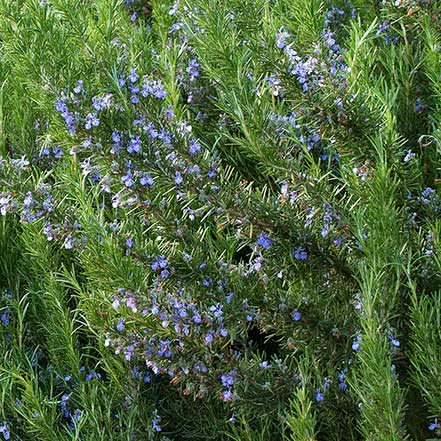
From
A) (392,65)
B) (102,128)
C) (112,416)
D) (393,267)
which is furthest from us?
(392,65)

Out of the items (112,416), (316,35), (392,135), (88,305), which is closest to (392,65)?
(316,35)

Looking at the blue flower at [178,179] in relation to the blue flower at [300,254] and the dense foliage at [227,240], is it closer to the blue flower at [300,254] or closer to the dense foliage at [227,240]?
the dense foliage at [227,240]

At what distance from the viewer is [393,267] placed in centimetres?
221

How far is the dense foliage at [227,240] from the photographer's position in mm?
2301

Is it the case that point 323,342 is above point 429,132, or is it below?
below

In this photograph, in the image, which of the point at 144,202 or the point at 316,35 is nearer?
the point at 144,202

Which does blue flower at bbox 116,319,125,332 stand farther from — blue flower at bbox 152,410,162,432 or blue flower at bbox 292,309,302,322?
blue flower at bbox 292,309,302,322

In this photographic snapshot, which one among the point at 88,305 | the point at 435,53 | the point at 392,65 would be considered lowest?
the point at 88,305

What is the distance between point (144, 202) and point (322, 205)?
508 millimetres

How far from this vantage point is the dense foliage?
2.30 meters

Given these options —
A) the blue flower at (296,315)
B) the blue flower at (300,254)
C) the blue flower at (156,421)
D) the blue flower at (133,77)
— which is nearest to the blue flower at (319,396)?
the blue flower at (296,315)

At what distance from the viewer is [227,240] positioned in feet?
8.59

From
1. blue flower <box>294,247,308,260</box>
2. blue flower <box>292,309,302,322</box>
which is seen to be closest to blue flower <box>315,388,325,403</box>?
blue flower <box>292,309,302,322</box>

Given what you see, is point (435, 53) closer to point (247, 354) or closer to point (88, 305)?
point (247, 354)
